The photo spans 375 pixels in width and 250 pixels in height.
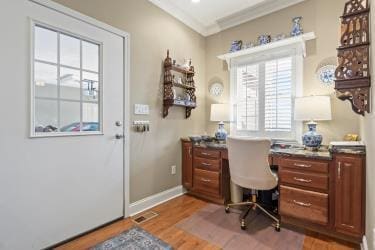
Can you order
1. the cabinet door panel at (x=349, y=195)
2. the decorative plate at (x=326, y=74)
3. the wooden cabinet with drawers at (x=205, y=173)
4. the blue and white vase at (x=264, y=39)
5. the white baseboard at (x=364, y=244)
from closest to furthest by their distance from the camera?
the white baseboard at (x=364, y=244) < the cabinet door panel at (x=349, y=195) < the decorative plate at (x=326, y=74) < the wooden cabinet with drawers at (x=205, y=173) < the blue and white vase at (x=264, y=39)

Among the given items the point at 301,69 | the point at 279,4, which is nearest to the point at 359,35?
the point at 301,69

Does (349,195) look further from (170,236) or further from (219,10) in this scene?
(219,10)

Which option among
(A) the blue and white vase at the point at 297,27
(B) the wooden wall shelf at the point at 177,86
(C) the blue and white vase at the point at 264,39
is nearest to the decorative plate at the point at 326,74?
(A) the blue and white vase at the point at 297,27

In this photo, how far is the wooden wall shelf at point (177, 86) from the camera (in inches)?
107

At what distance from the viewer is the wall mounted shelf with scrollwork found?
144 cm

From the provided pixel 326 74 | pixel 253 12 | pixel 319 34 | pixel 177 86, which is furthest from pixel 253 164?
pixel 253 12

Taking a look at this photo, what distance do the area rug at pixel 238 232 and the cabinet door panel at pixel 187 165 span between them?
1.88 feet

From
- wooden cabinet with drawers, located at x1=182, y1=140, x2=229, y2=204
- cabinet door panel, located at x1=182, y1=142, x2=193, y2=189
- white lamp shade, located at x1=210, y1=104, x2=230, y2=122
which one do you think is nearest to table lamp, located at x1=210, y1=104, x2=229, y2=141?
white lamp shade, located at x1=210, y1=104, x2=230, y2=122

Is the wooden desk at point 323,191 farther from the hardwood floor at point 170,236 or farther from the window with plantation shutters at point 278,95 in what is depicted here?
the window with plantation shutters at point 278,95

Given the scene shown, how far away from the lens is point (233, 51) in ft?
10.2

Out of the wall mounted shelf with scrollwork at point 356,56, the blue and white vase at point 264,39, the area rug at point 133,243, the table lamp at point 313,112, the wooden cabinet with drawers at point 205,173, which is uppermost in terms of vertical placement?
the blue and white vase at point 264,39

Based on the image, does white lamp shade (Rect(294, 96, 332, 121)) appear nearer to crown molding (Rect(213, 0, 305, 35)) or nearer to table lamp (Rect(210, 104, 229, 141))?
table lamp (Rect(210, 104, 229, 141))

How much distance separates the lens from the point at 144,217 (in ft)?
7.57

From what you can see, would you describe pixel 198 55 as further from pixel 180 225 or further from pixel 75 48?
pixel 180 225
